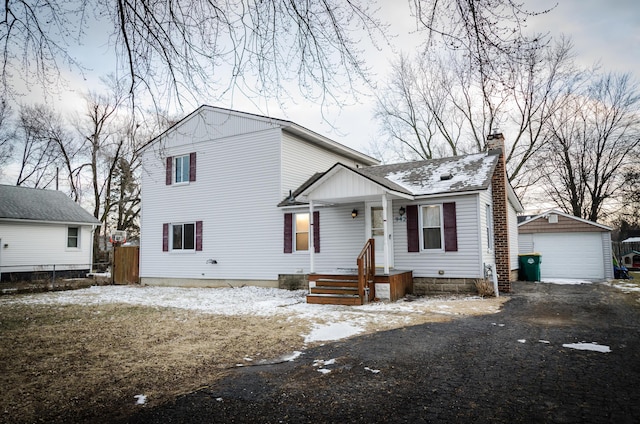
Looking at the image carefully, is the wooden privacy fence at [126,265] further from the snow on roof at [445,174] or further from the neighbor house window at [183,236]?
the snow on roof at [445,174]

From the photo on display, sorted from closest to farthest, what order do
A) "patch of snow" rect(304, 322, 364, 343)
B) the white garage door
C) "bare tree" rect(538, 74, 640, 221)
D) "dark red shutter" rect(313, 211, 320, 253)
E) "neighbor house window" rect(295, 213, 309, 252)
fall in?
"patch of snow" rect(304, 322, 364, 343) → "dark red shutter" rect(313, 211, 320, 253) → "neighbor house window" rect(295, 213, 309, 252) → the white garage door → "bare tree" rect(538, 74, 640, 221)

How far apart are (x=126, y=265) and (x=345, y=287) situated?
12.0 metres

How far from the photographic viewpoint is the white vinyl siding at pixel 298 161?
15.0m

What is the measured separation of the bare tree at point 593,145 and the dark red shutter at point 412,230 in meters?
17.4

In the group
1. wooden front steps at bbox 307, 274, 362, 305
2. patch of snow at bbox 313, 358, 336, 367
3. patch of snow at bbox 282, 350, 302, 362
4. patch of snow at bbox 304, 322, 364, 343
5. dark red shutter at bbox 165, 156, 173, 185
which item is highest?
dark red shutter at bbox 165, 156, 173, 185

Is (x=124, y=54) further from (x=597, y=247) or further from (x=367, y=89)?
(x=597, y=247)

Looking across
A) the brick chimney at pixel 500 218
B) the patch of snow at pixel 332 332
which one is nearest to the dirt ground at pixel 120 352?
the patch of snow at pixel 332 332

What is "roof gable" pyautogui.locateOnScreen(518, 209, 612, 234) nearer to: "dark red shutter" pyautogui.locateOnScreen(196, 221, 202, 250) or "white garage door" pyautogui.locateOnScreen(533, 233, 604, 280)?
"white garage door" pyautogui.locateOnScreen(533, 233, 604, 280)

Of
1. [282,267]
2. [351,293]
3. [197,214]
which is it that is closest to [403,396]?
[351,293]

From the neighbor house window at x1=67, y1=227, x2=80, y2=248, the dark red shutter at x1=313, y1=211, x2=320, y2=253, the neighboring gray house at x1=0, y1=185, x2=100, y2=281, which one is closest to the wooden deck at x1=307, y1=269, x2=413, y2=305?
the dark red shutter at x1=313, y1=211, x2=320, y2=253

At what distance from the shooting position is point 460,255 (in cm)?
1150

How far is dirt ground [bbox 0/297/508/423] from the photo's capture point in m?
3.79

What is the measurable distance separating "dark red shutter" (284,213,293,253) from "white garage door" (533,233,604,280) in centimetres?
1165

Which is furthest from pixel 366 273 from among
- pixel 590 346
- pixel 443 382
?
pixel 443 382
